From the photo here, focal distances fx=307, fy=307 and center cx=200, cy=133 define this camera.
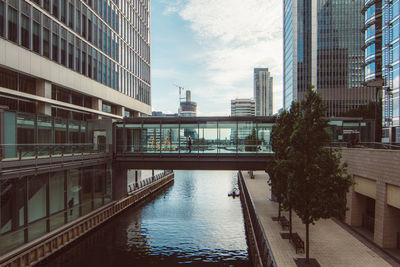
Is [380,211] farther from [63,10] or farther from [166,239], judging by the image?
[63,10]

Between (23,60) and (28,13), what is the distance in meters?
4.47

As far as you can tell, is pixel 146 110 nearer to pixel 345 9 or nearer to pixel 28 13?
pixel 28 13

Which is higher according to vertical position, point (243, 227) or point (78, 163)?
point (78, 163)

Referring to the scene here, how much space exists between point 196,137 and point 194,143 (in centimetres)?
76

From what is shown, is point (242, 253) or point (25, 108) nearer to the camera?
point (242, 253)

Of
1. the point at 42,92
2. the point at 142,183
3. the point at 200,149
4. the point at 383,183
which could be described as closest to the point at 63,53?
the point at 42,92

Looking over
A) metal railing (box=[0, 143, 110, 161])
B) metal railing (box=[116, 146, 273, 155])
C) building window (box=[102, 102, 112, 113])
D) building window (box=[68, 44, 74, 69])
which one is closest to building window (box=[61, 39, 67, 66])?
building window (box=[68, 44, 74, 69])

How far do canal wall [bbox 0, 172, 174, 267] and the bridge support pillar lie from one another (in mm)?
690

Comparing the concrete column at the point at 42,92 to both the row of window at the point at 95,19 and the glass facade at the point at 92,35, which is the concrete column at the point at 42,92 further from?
the row of window at the point at 95,19

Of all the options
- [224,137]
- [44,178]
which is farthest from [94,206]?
[224,137]

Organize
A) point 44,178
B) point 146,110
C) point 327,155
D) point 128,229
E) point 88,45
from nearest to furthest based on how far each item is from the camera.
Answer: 1. point 327,155
2. point 44,178
3. point 128,229
4. point 88,45
5. point 146,110

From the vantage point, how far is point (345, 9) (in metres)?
120

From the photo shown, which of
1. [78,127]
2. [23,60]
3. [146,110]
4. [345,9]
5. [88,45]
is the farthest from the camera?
[345,9]

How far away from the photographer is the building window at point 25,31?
2658cm
